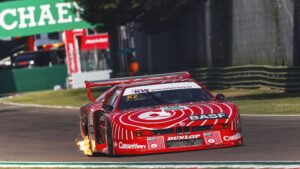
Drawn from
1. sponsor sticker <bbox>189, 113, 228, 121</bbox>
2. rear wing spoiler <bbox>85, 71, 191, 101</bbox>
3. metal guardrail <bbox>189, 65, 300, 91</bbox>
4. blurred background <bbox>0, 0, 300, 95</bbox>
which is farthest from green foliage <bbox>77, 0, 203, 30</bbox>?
sponsor sticker <bbox>189, 113, 228, 121</bbox>

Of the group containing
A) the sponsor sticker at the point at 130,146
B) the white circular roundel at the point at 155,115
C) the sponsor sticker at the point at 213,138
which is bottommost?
the sponsor sticker at the point at 130,146

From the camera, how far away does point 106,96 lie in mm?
15250

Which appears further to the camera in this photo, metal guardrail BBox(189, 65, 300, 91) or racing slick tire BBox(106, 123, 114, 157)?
metal guardrail BBox(189, 65, 300, 91)

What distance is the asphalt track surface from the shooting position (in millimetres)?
12914

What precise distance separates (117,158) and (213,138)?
1.46 m

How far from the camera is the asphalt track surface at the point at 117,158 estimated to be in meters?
12.9

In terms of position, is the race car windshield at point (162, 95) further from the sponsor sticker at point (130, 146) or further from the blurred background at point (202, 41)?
the blurred background at point (202, 41)

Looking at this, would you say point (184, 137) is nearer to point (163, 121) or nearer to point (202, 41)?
point (163, 121)

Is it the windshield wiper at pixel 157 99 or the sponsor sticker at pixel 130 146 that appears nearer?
the sponsor sticker at pixel 130 146

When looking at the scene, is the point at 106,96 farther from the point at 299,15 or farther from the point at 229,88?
the point at 229,88

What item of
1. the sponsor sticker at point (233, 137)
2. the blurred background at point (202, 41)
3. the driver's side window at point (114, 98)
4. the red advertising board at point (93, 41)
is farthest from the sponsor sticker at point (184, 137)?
the red advertising board at point (93, 41)

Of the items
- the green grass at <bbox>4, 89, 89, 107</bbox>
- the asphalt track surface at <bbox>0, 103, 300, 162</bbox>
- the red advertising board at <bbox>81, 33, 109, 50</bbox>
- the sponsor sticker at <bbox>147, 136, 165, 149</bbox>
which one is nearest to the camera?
the asphalt track surface at <bbox>0, 103, 300, 162</bbox>

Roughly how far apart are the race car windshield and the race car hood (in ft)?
1.59

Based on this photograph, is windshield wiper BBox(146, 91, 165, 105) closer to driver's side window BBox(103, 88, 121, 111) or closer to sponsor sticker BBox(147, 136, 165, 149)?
driver's side window BBox(103, 88, 121, 111)
